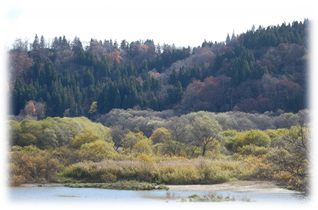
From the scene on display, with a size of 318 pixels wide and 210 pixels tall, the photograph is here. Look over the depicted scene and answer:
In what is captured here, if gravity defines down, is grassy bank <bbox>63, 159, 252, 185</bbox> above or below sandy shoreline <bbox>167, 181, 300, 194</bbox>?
above

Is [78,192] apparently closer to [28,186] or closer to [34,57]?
[28,186]

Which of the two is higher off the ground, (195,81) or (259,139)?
(195,81)

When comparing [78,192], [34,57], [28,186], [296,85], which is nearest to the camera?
[78,192]

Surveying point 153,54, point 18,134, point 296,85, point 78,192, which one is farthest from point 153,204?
point 153,54

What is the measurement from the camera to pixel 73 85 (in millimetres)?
112125

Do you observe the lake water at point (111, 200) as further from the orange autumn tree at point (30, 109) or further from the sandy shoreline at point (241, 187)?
the orange autumn tree at point (30, 109)

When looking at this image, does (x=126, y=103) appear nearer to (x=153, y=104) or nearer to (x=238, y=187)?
(x=153, y=104)

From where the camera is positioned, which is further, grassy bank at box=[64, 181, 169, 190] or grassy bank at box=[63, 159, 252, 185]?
grassy bank at box=[63, 159, 252, 185]

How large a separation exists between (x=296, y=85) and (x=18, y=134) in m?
68.2

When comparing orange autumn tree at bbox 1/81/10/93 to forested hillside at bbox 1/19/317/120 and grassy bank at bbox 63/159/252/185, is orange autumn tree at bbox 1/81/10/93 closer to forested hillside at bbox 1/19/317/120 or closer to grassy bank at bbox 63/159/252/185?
forested hillside at bbox 1/19/317/120

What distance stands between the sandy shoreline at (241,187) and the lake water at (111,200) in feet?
4.92

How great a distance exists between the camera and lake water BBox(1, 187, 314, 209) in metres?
19.0

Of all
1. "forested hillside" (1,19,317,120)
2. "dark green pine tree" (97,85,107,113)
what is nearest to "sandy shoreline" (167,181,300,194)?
"forested hillside" (1,19,317,120)

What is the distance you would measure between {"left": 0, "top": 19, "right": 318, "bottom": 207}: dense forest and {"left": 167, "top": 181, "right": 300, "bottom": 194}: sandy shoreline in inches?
44.6
